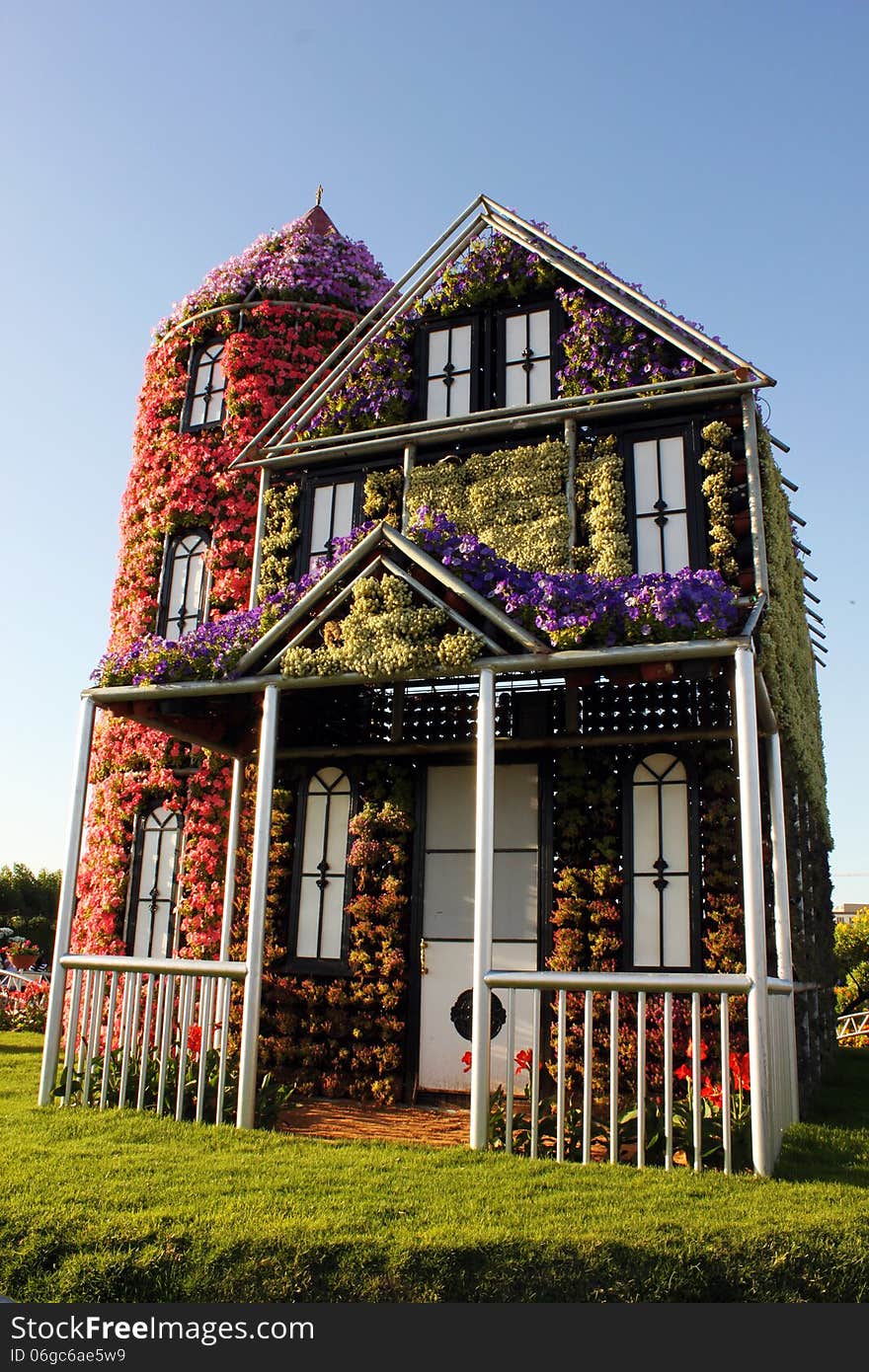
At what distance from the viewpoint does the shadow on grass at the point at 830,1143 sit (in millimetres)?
6789

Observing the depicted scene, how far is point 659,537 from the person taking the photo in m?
10.4

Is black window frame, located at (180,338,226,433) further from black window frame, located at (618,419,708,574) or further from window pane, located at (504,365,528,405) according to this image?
black window frame, located at (618,419,708,574)

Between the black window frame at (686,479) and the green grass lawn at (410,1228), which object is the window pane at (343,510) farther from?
the green grass lawn at (410,1228)

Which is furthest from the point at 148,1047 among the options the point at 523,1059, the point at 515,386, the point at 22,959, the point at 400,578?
the point at 22,959

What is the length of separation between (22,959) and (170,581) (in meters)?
13.1

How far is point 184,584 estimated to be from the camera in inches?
529

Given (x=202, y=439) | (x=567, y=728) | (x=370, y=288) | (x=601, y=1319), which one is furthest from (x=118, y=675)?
(x=370, y=288)

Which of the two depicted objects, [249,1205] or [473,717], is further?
[473,717]

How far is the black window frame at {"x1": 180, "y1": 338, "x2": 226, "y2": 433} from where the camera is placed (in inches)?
554

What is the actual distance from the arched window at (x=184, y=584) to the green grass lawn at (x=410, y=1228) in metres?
7.22

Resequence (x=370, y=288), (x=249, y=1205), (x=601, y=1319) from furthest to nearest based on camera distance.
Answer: (x=370, y=288) < (x=249, y=1205) < (x=601, y=1319)

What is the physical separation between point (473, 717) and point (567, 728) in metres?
1.09

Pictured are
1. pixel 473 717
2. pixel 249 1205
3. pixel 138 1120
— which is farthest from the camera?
pixel 473 717

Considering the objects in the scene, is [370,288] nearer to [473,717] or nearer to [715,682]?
[473,717]
